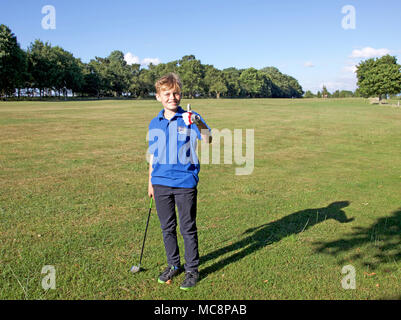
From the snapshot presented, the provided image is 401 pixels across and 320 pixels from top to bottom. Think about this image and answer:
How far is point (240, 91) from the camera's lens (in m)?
133

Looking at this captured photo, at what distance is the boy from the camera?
376 cm

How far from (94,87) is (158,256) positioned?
95573mm

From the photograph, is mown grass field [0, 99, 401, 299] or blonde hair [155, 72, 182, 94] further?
mown grass field [0, 99, 401, 299]

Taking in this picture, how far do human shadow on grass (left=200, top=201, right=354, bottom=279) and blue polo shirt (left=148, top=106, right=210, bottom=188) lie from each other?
138cm

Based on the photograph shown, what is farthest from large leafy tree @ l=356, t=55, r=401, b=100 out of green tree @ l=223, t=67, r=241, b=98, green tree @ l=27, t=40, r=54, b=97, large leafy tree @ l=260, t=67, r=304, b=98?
large leafy tree @ l=260, t=67, r=304, b=98

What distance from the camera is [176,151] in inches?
148

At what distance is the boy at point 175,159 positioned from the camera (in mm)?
3758

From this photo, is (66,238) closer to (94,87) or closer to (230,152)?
(230,152)

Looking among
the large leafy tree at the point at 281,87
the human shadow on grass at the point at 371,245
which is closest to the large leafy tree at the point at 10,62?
the human shadow on grass at the point at 371,245

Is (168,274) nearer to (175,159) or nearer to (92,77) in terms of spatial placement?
(175,159)

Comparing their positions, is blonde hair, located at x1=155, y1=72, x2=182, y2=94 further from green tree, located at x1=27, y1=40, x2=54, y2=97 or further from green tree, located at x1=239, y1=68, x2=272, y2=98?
green tree, located at x1=239, y1=68, x2=272, y2=98

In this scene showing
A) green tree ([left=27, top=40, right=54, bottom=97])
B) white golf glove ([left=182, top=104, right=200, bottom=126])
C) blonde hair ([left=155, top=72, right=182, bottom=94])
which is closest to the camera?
white golf glove ([left=182, top=104, right=200, bottom=126])

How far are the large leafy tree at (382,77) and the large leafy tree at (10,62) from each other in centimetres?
7155

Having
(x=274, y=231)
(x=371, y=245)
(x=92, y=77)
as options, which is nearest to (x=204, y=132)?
(x=274, y=231)
